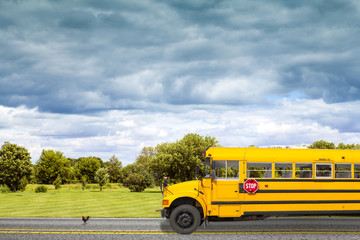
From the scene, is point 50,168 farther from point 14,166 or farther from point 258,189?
point 258,189

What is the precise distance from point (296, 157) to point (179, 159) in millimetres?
28582

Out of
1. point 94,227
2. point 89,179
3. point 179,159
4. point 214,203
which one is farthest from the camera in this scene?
point 89,179

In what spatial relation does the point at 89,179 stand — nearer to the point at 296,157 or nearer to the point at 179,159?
the point at 179,159

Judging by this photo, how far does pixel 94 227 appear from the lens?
12.4m

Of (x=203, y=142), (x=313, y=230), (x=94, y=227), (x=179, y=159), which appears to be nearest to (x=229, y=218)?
(x=313, y=230)

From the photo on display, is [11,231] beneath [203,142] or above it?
beneath

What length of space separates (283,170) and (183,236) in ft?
13.8

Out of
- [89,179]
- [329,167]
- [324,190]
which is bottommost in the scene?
[89,179]

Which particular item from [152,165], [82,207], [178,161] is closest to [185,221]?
[82,207]

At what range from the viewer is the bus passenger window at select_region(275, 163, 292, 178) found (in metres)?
11.5

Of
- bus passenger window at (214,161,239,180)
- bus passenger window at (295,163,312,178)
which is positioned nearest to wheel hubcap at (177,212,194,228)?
bus passenger window at (214,161,239,180)

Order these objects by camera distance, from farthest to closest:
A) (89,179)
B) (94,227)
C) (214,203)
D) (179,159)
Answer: (89,179), (179,159), (94,227), (214,203)

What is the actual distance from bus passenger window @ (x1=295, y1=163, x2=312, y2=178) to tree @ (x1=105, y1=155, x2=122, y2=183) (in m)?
76.3

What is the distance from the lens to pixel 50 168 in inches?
3307
